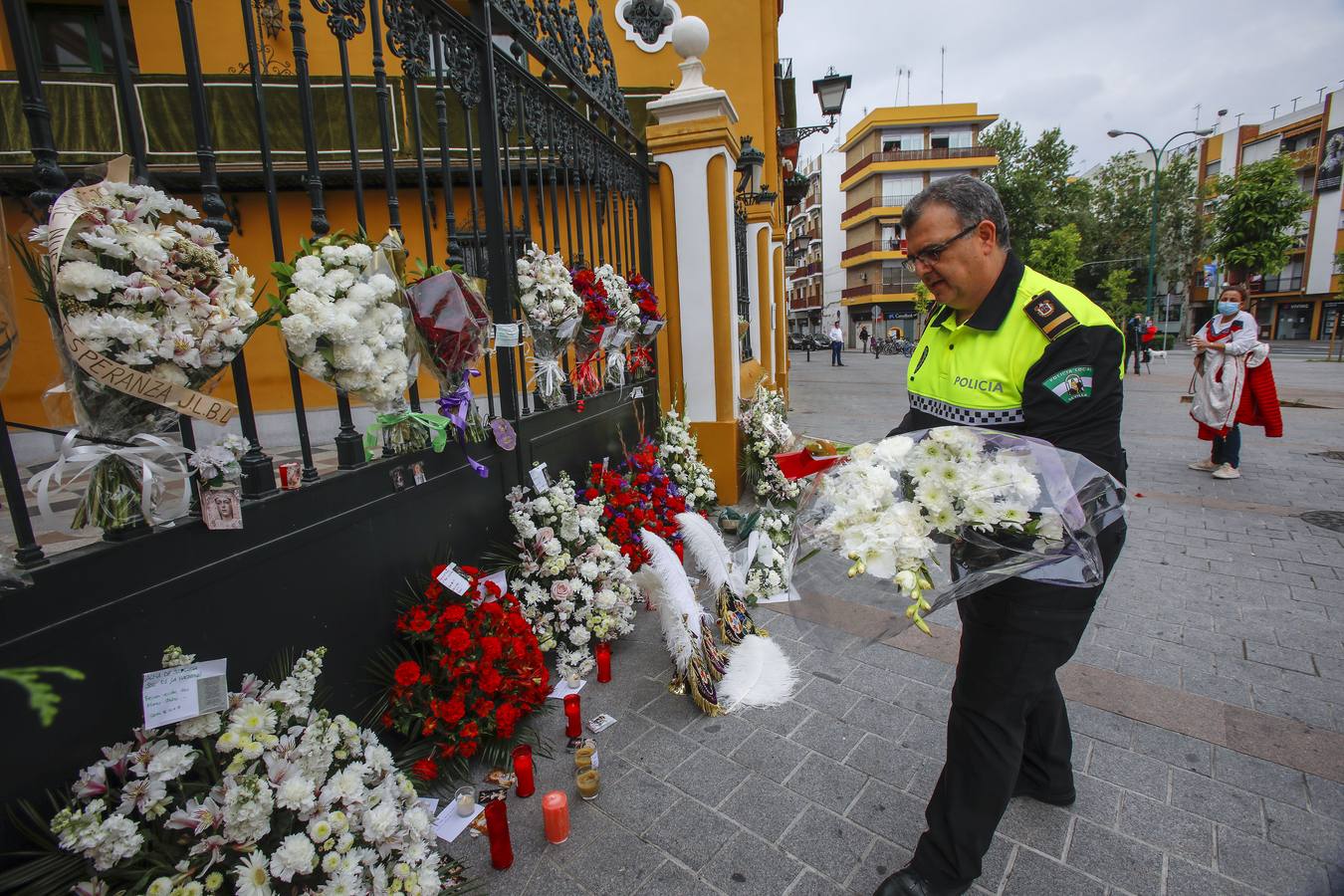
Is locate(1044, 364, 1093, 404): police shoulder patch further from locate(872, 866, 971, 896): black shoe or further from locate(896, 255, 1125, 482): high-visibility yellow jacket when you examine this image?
locate(872, 866, 971, 896): black shoe

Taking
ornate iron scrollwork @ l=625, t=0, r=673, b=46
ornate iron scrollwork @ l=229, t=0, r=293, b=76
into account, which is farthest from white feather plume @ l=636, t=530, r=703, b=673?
ornate iron scrollwork @ l=229, t=0, r=293, b=76

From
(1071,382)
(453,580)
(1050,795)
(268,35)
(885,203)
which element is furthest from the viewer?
(885,203)

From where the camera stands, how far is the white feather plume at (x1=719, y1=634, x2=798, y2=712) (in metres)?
3.06

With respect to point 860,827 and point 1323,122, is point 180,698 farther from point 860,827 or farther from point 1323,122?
point 1323,122

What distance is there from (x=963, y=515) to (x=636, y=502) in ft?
8.78

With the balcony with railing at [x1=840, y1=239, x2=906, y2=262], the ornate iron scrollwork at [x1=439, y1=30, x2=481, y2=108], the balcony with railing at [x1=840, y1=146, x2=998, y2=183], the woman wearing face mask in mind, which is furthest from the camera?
the balcony with railing at [x1=840, y1=239, x2=906, y2=262]

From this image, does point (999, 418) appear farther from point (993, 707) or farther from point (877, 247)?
point (877, 247)

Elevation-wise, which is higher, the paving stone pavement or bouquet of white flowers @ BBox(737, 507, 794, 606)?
bouquet of white flowers @ BBox(737, 507, 794, 606)

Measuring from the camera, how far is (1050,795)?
2.32 meters

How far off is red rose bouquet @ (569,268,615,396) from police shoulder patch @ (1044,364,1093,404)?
2689mm

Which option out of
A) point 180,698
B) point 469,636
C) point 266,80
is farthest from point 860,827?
point 266,80

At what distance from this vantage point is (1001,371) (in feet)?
6.15

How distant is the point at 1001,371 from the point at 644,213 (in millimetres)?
4698

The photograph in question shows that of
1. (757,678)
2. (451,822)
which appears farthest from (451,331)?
(757,678)
